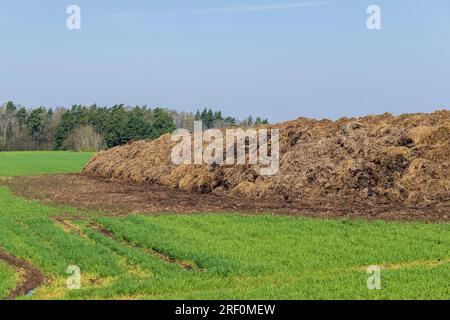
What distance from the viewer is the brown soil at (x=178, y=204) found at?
67.3ft

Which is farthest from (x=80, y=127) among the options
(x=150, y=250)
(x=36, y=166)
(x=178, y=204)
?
(x=150, y=250)

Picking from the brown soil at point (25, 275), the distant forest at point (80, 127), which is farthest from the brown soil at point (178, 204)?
the distant forest at point (80, 127)

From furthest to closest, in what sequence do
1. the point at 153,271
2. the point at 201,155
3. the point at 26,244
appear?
the point at 201,155 < the point at 26,244 < the point at 153,271

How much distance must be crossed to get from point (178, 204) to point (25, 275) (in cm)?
1221

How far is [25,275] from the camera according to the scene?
12398mm

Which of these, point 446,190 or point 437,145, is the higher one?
point 437,145

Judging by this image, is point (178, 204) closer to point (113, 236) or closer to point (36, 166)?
point (113, 236)

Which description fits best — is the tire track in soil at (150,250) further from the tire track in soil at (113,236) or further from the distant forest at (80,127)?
the distant forest at (80,127)

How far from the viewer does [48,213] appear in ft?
72.1

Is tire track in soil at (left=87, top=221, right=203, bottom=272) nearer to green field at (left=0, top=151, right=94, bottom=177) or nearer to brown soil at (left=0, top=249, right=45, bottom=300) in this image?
brown soil at (left=0, top=249, right=45, bottom=300)

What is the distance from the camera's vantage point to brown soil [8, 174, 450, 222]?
20.5 metres
